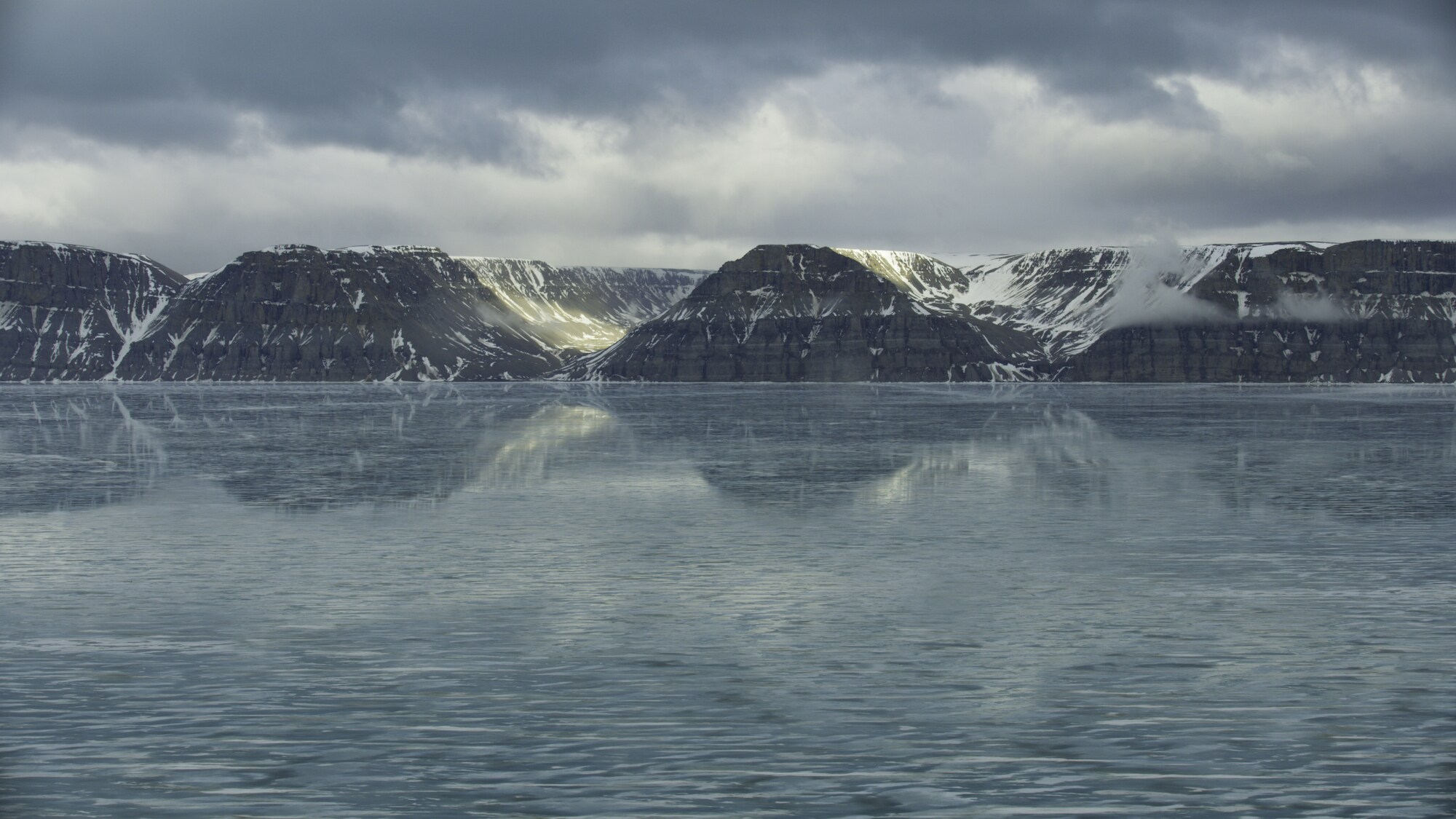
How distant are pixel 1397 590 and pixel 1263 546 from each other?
7503 millimetres

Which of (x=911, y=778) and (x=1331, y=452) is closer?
(x=911, y=778)

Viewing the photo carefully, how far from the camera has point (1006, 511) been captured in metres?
46.8

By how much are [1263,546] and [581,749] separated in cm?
2508

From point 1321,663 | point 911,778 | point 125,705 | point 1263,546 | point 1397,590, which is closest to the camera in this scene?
point 911,778

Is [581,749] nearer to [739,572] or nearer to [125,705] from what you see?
[125,705]

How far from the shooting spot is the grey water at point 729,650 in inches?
667

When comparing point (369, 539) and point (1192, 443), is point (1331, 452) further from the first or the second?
point (369, 539)

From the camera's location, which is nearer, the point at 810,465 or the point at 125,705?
the point at 125,705

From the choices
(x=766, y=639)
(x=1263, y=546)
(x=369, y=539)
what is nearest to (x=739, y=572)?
(x=766, y=639)

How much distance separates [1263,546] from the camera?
37.3 meters

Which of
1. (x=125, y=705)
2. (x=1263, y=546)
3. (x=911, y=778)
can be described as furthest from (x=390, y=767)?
(x=1263, y=546)

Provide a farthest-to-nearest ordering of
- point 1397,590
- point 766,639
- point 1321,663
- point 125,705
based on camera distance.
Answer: point 1397,590
point 766,639
point 1321,663
point 125,705

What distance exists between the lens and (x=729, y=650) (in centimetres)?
2411

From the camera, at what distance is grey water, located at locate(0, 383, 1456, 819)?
55.6ft
